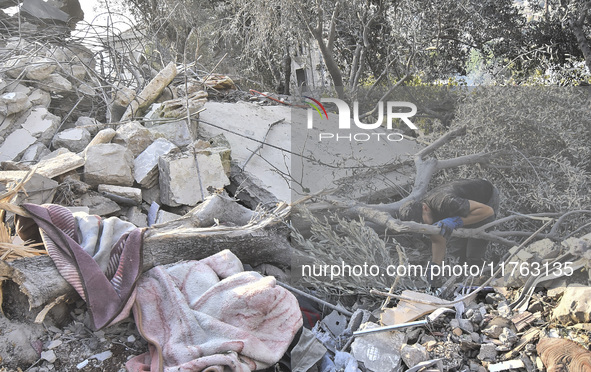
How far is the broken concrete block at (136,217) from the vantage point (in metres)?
3.66

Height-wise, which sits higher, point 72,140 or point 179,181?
point 72,140

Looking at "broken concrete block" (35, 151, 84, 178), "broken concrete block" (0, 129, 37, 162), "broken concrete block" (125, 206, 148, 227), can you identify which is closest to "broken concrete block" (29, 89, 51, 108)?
"broken concrete block" (0, 129, 37, 162)

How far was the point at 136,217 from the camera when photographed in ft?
12.1

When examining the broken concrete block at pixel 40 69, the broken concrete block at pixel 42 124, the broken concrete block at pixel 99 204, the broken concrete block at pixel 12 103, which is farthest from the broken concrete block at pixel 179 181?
the broken concrete block at pixel 40 69

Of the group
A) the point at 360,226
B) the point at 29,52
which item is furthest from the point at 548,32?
the point at 29,52

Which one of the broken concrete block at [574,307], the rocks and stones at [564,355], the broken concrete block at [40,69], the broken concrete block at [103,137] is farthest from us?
the broken concrete block at [40,69]

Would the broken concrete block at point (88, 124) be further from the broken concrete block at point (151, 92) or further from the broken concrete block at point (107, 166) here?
the broken concrete block at point (107, 166)

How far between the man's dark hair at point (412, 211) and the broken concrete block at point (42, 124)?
10.9 ft

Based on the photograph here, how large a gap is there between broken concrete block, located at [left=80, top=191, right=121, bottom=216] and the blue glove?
7.84 feet

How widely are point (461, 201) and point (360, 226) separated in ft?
2.26

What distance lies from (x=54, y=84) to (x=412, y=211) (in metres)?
3.89

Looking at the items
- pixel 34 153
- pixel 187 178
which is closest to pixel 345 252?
pixel 187 178

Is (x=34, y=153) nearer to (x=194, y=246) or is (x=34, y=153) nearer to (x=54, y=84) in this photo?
(x=54, y=84)

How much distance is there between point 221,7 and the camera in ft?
25.4
